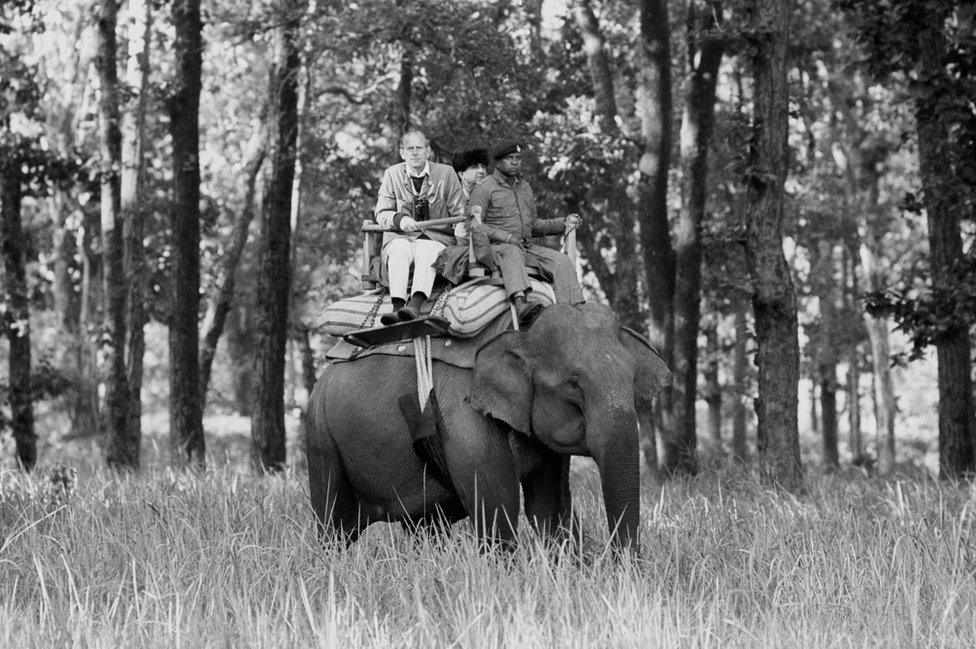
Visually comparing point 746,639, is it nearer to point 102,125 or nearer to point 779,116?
point 779,116

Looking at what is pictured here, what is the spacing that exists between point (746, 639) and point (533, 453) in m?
2.34

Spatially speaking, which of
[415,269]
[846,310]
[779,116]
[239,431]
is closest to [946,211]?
[779,116]

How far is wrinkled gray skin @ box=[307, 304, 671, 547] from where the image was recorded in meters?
7.84

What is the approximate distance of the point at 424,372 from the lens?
865 centimetres

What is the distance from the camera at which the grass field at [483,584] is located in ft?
20.9

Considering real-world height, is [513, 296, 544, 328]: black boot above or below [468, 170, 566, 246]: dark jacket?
below

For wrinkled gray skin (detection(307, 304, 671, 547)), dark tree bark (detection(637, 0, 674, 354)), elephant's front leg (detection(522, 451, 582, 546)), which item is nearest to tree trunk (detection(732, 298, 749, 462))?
dark tree bark (detection(637, 0, 674, 354))

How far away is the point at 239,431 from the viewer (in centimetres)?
3775

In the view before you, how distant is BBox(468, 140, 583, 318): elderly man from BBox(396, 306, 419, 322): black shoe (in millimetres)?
558

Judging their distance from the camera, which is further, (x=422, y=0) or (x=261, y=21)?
(x=261, y=21)

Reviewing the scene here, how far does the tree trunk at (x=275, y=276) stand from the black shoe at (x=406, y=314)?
1062 centimetres

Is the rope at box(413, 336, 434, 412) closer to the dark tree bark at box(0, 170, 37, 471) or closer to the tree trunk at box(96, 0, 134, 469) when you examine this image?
the tree trunk at box(96, 0, 134, 469)

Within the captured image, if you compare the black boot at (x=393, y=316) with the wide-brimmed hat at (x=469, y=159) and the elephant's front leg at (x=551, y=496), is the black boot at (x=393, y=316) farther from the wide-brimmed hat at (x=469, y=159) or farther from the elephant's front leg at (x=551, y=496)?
the wide-brimmed hat at (x=469, y=159)

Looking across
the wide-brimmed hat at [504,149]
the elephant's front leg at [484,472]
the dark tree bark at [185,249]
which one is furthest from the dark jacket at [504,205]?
the dark tree bark at [185,249]
